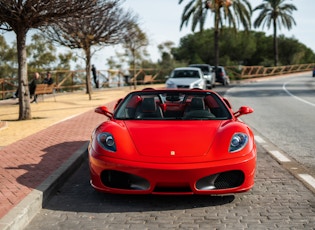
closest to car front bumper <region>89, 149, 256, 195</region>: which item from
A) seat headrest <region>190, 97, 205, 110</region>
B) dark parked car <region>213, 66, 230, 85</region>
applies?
seat headrest <region>190, 97, 205, 110</region>

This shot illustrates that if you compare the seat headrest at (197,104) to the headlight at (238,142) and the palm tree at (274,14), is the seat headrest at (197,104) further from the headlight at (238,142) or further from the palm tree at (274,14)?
the palm tree at (274,14)

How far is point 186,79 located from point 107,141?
16794mm

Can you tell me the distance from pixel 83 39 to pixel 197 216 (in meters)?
20.1

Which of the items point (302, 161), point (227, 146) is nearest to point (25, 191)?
point (227, 146)

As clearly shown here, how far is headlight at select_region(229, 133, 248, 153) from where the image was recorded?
4.74 m

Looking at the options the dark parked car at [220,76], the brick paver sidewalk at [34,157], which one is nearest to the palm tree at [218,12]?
the dark parked car at [220,76]

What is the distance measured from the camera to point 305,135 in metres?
9.48

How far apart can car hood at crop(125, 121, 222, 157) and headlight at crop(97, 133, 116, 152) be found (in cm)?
22

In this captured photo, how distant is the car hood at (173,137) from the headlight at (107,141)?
221mm

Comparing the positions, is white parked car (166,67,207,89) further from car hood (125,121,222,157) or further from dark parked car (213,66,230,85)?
car hood (125,121,222,157)

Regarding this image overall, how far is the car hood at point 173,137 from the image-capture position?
462 centimetres

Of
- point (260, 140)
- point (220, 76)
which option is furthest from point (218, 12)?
point (260, 140)

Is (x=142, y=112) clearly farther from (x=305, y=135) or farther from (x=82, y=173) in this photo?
(x=305, y=135)

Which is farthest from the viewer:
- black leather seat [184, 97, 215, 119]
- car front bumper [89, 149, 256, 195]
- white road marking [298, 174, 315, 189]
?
black leather seat [184, 97, 215, 119]
